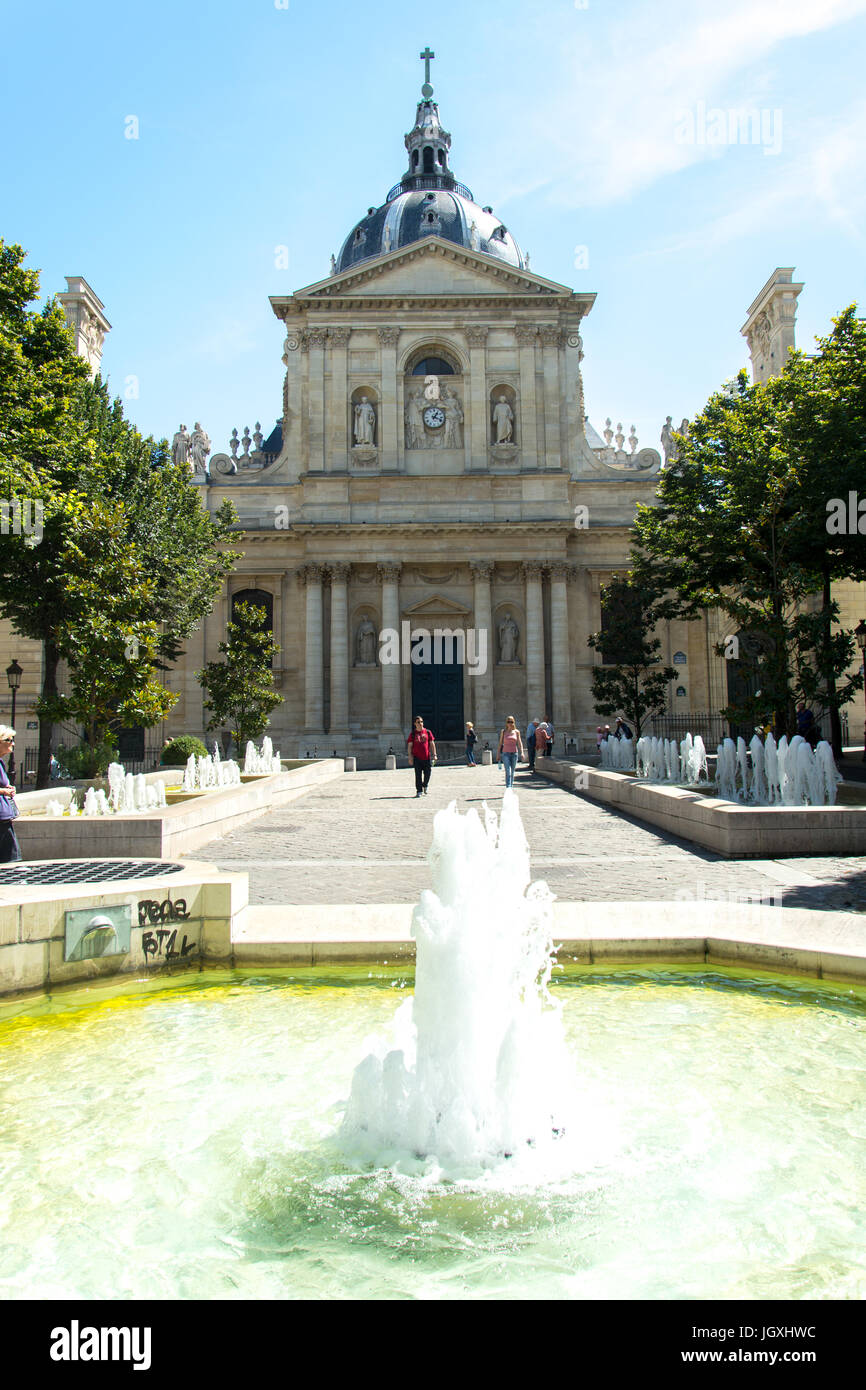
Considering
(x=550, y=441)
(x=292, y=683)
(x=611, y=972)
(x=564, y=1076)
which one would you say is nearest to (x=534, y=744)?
(x=292, y=683)

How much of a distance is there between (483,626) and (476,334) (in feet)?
42.4

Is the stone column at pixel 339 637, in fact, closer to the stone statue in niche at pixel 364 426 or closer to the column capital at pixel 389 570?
the column capital at pixel 389 570

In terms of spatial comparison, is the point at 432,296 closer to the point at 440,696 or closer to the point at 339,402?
the point at 339,402

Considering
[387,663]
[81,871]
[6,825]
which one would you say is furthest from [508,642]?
[81,871]

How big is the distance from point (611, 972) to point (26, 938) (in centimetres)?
383

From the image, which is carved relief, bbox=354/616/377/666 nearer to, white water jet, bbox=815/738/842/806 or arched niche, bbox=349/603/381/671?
arched niche, bbox=349/603/381/671

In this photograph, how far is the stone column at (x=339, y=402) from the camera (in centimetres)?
4131

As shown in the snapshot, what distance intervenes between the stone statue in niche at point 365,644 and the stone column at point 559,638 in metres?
7.75

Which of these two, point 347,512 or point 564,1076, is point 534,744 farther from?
point 564,1076

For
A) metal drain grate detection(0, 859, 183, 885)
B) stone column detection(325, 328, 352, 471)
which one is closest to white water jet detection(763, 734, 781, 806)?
metal drain grate detection(0, 859, 183, 885)

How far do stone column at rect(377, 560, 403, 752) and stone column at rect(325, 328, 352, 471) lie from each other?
5.07m

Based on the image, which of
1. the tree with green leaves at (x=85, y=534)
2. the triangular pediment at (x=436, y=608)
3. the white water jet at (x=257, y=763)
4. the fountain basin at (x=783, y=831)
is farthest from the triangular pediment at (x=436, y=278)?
the fountain basin at (x=783, y=831)

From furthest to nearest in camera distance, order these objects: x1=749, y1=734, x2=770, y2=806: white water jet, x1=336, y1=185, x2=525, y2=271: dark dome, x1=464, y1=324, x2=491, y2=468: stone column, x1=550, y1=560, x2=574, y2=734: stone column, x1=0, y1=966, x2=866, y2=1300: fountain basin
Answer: x1=336, y1=185, x2=525, y2=271: dark dome
x1=464, y1=324, x2=491, y2=468: stone column
x1=550, y1=560, x2=574, y2=734: stone column
x1=749, y1=734, x2=770, y2=806: white water jet
x1=0, y1=966, x2=866, y2=1300: fountain basin

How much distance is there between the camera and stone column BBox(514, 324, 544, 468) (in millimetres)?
41500
